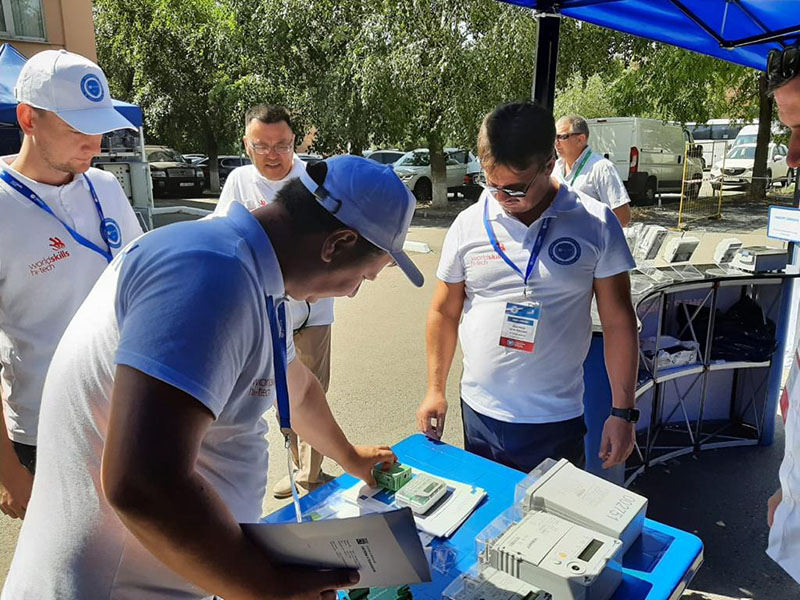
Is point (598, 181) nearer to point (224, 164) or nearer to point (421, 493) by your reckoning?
point (421, 493)

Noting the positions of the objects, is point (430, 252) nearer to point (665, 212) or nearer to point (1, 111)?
point (1, 111)

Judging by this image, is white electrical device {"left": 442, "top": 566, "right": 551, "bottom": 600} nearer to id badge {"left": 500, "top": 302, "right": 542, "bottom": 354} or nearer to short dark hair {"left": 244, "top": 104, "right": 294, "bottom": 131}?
id badge {"left": 500, "top": 302, "right": 542, "bottom": 354}

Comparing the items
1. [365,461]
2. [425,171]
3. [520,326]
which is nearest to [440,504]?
[365,461]

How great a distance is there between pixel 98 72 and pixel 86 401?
56.7 inches

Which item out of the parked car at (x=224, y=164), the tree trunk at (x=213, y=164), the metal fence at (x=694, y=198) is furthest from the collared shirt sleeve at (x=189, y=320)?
the parked car at (x=224, y=164)

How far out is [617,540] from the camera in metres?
1.30

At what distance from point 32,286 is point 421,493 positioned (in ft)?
4.26

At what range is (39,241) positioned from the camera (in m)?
1.85

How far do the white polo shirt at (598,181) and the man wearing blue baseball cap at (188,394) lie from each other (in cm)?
427

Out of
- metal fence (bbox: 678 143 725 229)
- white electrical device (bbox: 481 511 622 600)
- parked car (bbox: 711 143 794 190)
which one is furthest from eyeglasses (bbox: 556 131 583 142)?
parked car (bbox: 711 143 794 190)

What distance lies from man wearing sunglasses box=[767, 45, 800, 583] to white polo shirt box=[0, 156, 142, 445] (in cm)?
198

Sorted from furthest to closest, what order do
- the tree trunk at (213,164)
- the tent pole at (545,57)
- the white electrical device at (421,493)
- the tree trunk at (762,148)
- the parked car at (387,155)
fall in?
the tree trunk at (213,164) < the parked car at (387,155) < the tree trunk at (762,148) < the tent pole at (545,57) < the white electrical device at (421,493)

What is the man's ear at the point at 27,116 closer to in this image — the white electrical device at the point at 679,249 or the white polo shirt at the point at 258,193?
the white polo shirt at the point at 258,193

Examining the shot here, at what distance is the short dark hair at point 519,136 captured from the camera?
6.49 ft
